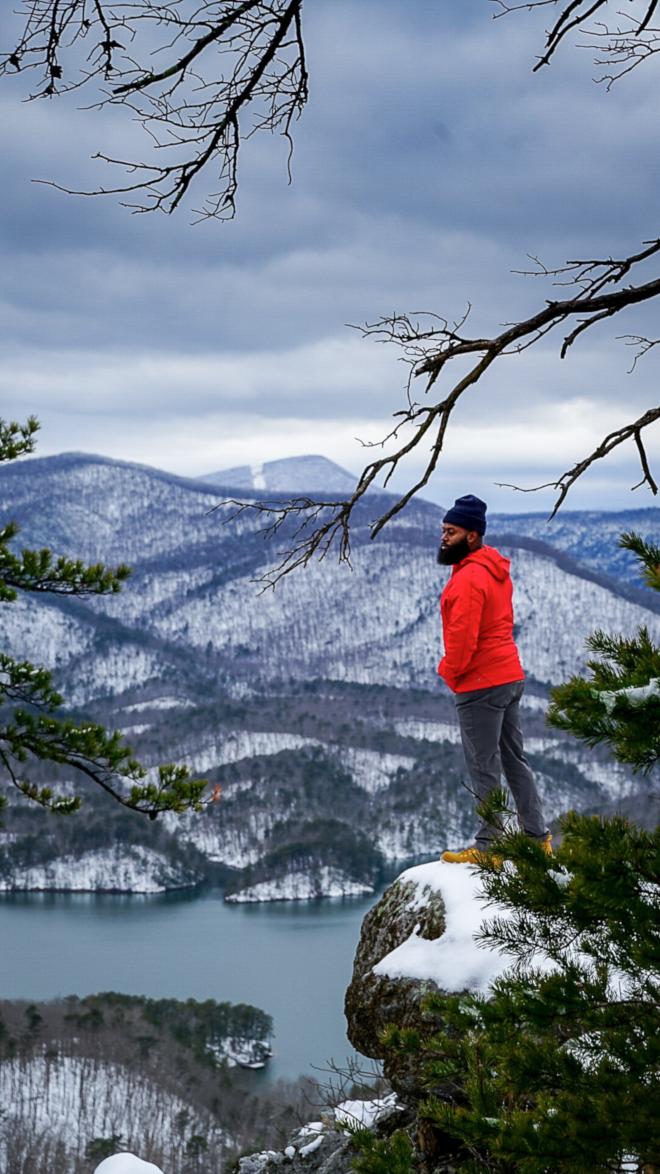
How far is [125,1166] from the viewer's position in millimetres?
7727

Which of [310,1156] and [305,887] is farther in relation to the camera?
[305,887]

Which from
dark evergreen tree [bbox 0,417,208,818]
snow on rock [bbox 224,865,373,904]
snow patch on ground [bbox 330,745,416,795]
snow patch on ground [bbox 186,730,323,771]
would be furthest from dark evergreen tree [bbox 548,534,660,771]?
snow patch on ground [bbox 186,730,323,771]

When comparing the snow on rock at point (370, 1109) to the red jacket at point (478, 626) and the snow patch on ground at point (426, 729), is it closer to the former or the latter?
the red jacket at point (478, 626)

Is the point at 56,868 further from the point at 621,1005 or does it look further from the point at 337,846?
the point at 621,1005

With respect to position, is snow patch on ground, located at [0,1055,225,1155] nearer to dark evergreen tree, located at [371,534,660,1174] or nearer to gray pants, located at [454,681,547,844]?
gray pants, located at [454,681,547,844]

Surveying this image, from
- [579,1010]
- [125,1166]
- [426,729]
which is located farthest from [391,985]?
[426,729]

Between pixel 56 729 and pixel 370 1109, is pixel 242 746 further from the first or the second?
pixel 370 1109

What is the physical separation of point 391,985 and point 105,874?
322 feet

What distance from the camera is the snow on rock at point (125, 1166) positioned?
25.1ft

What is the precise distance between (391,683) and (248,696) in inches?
1087

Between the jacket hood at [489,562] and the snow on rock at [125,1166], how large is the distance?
513 cm

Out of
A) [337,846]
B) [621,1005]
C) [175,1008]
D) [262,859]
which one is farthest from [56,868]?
[621,1005]

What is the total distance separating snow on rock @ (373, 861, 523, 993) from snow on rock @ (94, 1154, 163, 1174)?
3294mm

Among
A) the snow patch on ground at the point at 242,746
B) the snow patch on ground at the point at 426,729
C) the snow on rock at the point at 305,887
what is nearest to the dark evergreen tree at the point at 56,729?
the snow on rock at the point at 305,887
